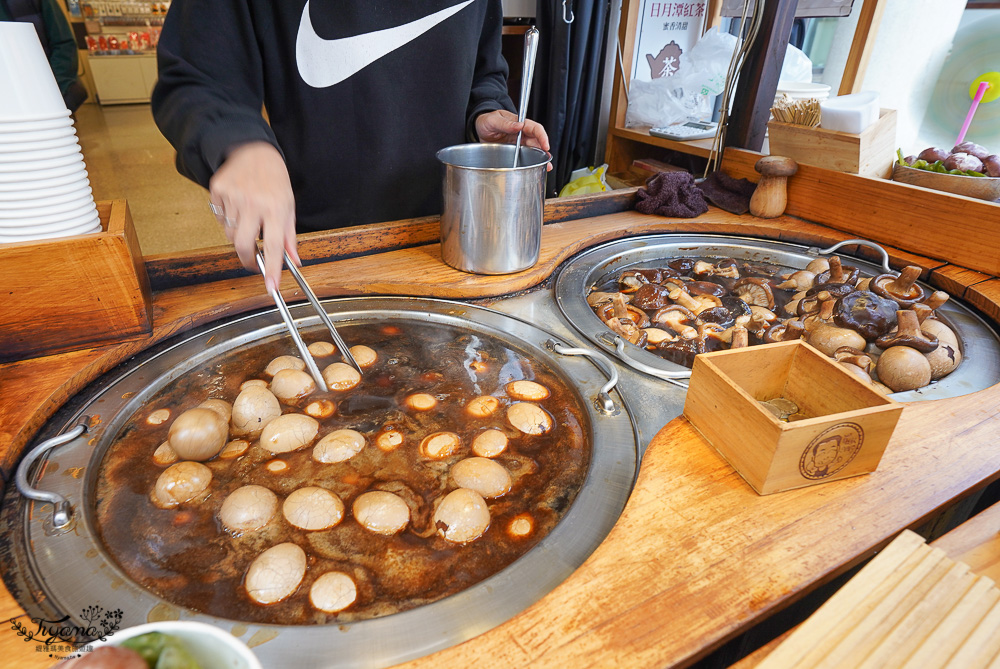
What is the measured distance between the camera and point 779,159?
7.33 feet

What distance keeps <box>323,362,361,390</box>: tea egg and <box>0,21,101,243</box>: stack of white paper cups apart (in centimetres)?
63

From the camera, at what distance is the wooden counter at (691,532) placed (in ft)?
2.32

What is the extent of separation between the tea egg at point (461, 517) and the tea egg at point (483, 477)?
0.04 meters

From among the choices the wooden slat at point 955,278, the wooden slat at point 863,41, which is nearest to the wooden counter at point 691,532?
the wooden slat at point 955,278

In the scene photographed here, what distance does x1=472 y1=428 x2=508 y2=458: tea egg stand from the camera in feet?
3.58

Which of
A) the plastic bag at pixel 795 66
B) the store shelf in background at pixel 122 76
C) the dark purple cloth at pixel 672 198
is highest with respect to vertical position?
the plastic bag at pixel 795 66

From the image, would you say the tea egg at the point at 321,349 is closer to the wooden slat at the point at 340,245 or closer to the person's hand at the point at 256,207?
the person's hand at the point at 256,207

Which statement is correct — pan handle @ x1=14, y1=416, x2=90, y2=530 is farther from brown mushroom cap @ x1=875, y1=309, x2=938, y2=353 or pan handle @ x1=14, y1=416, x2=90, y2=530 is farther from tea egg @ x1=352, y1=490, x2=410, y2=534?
brown mushroom cap @ x1=875, y1=309, x2=938, y2=353

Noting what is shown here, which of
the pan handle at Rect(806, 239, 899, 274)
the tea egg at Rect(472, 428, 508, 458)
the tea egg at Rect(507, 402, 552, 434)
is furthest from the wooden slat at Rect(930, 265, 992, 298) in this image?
the tea egg at Rect(472, 428, 508, 458)

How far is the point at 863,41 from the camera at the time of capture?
137 inches

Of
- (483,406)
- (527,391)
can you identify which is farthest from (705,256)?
(483,406)

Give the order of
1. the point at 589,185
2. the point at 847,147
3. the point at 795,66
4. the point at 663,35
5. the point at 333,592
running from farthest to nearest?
the point at 663,35, the point at 795,66, the point at 589,185, the point at 847,147, the point at 333,592

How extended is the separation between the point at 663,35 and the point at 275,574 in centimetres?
494

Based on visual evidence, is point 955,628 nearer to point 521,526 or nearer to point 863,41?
point 521,526
